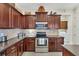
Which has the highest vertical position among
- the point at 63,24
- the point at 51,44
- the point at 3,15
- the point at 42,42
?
the point at 3,15

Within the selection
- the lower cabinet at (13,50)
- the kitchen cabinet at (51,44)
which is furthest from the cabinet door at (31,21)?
the lower cabinet at (13,50)

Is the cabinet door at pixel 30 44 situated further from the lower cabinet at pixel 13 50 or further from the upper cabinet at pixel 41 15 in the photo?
the lower cabinet at pixel 13 50

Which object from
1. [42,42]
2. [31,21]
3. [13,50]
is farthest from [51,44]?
[13,50]

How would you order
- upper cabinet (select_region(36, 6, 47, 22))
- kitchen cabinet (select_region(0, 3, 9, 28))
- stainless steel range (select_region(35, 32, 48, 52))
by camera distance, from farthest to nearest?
upper cabinet (select_region(36, 6, 47, 22)) < stainless steel range (select_region(35, 32, 48, 52)) < kitchen cabinet (select_region(0, 3, 9, 28))

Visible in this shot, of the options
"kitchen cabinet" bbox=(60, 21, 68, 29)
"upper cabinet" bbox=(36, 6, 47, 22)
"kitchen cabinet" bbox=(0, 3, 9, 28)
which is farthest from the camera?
"kitchen cabinet" bbox=(60, 21, 68, 29)

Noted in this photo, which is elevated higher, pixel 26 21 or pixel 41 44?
pixel 26 21

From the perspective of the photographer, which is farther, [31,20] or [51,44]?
[31,20]

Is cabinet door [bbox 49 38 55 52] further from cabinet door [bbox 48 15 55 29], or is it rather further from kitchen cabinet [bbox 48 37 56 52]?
cabinet door [bbox 48 15 55 29]

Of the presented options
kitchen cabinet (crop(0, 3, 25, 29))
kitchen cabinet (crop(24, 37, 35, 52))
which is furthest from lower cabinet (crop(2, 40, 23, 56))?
kitchen cabinet (crop(24, 37, 35, 52))

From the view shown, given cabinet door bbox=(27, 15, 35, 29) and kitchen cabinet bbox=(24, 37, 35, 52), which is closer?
kitchen cabinet bbox=(24, 37, 35, 52)

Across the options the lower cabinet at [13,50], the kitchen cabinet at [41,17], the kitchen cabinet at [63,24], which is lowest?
the lower cabinet at [13,50]

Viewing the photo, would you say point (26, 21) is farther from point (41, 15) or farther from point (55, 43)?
point (55, 43)

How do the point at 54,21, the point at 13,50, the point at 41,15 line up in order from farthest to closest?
the point at 54,21, the point at 41,15, the point at 13,50

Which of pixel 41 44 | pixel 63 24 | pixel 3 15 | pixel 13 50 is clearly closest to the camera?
pixel 3 15
